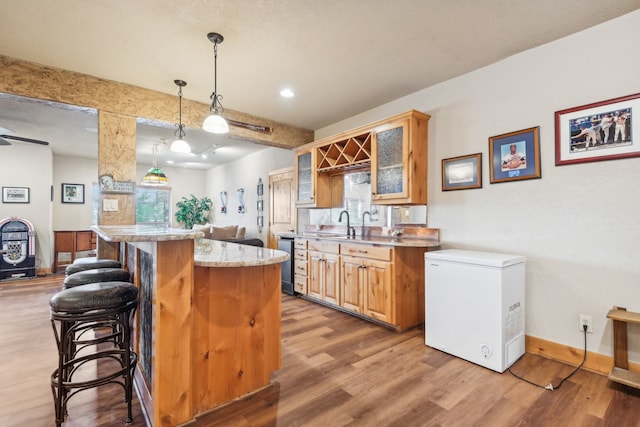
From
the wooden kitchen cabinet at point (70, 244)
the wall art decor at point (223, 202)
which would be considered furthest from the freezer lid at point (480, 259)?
the wooden kitchen cabinet at point (70, 244)

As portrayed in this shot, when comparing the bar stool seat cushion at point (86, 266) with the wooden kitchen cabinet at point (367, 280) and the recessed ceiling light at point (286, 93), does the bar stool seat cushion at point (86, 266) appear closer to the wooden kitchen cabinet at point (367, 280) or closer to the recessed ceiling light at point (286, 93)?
the wooden kitchen cabinet at point (367, 280)

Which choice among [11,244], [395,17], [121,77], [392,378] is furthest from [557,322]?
[11,244]

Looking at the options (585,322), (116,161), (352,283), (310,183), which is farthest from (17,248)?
(585,322)

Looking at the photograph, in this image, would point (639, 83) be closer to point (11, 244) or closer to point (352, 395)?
point (352, 395)

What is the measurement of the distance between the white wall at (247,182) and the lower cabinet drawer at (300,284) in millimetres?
2305

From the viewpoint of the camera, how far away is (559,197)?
2.43 metres

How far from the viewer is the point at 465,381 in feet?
6.97

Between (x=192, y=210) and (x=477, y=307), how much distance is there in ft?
25.9

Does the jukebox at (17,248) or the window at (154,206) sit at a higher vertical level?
the window at (154,206)

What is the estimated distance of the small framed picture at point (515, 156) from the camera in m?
2.56

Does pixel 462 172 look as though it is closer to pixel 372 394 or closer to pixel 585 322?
pixel 585 322

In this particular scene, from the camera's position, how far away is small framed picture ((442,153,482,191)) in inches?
115

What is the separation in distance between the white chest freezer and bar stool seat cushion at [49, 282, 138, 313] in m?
2.30

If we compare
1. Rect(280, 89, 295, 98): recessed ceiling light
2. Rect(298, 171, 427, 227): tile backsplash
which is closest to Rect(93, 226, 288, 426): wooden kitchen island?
Rect(298, 171, 427, 227): tile backsplash
